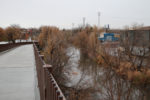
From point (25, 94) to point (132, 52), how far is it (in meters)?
15.2

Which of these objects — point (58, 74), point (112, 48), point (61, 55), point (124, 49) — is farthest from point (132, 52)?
point (58, 74)

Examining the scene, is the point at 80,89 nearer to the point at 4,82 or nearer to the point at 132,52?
the point at 4,82

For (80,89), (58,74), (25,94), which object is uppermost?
(25,94)

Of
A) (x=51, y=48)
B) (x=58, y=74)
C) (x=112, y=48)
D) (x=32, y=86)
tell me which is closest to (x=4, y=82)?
(x=32, y=86)

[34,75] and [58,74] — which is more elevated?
[34,75]

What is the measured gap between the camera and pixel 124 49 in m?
17.1

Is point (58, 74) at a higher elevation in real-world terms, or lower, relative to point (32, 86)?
lower

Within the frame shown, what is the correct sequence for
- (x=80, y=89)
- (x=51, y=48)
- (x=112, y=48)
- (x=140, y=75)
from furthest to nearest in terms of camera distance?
(x=112, y=48) < (x=51, y=48) < (x=140, y=75) < (x=80, y=89)

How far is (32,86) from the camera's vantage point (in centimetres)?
499

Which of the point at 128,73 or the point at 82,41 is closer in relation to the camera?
the point at 128,73

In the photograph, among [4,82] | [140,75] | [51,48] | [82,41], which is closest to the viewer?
[4,82]

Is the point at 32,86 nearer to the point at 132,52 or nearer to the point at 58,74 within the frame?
the point at 58,74

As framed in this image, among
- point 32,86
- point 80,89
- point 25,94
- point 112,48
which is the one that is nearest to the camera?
point 25,94

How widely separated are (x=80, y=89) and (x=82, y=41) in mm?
22629
